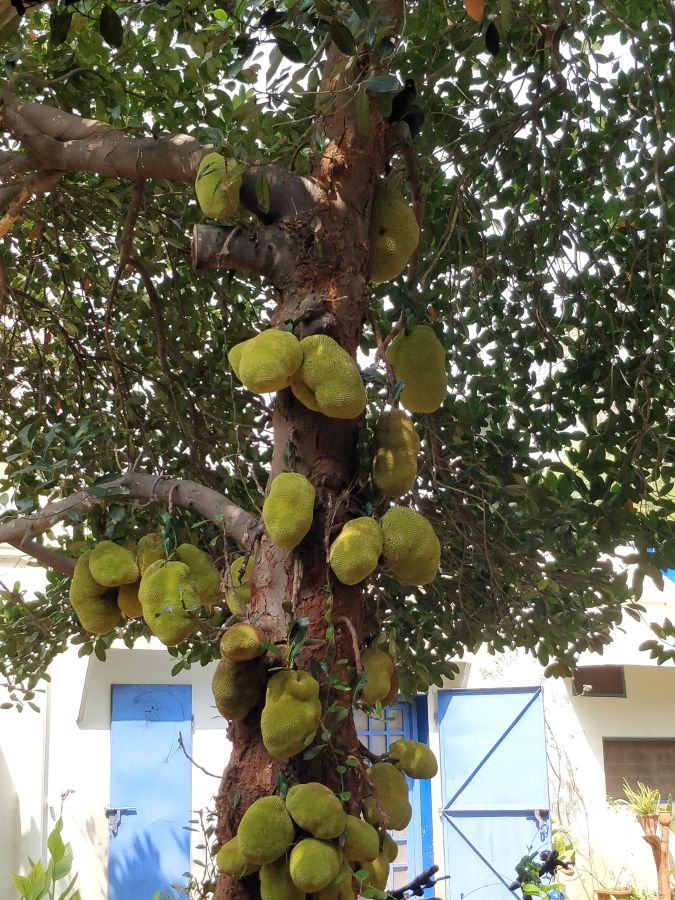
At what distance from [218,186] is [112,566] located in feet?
2.68

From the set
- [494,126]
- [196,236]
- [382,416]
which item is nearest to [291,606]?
[382,416]

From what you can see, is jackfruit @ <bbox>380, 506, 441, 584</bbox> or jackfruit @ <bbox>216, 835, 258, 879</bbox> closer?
jackfruit @ <bbox>216, 835, 258, 879</bbox>

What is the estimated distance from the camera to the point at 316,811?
Result: 1.41 m

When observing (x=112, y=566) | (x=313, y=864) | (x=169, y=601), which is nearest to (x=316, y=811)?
(x=313, y=864)

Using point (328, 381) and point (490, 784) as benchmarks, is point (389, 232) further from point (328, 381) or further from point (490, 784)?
point (490, 784)

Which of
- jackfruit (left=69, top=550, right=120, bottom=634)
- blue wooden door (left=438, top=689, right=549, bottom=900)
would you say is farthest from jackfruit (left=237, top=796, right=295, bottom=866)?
blue wooden door (left=438, top=689, right=549, bottom=900)

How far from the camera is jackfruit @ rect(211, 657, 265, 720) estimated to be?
5.02 feet

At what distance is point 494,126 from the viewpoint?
2.84m

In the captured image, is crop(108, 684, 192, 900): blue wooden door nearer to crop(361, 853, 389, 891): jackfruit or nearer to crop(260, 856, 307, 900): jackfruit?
crop(361, 853, 389, 891): jackfruit

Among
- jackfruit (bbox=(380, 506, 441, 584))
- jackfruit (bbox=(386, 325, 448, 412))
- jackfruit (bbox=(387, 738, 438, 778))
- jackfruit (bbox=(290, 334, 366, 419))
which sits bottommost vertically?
jackfruit (bbox=(387, 738, 438, 778))

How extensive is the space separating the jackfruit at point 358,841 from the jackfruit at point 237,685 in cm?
25

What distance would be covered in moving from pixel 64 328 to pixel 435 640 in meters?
1.83

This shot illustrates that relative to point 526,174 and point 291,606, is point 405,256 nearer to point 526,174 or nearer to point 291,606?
point 291,606

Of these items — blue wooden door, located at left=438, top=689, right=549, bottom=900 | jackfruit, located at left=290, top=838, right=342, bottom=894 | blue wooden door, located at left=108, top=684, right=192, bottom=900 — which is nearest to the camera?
jackfruit, located at left=290, top=838, right=342, bottom=894
